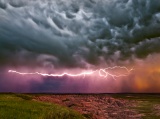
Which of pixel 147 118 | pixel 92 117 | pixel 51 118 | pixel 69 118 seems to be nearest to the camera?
pixel 51 118

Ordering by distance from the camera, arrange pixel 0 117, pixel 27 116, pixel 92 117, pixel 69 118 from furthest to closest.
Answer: pixel 92 117, pixel 69 118, pixel 27 116, pixel 0 117

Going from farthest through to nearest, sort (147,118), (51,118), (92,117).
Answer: (147,118) → (92,117) → (51,118)

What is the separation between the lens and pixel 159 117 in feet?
149

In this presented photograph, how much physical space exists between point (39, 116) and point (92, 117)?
16959mm

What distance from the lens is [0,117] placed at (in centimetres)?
2167

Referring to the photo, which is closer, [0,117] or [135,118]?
[0,117]

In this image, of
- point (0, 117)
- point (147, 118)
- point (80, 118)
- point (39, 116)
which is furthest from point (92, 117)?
point (0, 117)

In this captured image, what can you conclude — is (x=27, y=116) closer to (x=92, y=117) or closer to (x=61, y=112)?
(x=61, y=112)

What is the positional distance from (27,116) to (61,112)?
26.1 feet

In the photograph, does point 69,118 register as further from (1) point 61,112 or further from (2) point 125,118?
(2) point 125,118

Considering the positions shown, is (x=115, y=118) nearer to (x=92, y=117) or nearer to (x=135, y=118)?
(x=135, y=118)

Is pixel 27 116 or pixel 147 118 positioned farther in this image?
pixel 147 118

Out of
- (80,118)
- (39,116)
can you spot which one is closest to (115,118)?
(80,118)

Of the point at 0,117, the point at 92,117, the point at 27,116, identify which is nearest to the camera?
the point at 0,117
